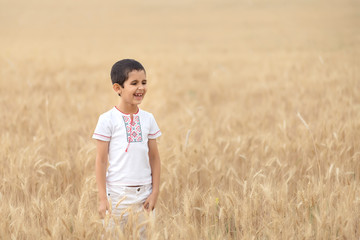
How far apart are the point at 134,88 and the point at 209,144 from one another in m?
1.60

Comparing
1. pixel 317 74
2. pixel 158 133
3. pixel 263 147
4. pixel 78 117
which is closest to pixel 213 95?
pixel 317 74

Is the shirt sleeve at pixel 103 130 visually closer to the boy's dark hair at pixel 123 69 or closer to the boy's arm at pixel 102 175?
the boy's arm at pixel 102 175

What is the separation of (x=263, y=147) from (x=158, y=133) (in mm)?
1523

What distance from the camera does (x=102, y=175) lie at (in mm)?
2160

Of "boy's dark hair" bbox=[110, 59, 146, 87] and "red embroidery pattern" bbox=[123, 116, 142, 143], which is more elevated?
"boy's dark hair" bbox=[110, 59, 146, 87]

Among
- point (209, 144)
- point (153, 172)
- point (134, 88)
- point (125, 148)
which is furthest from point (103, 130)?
point (209, 144)

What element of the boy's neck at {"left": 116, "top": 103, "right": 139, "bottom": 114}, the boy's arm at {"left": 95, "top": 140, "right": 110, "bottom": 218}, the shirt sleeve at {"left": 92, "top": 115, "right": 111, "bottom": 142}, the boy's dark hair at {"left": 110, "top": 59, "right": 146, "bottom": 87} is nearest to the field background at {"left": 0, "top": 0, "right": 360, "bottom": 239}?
the boy's arm at {"left": 95, "top": 140, "right": 110, "bottom": 218}

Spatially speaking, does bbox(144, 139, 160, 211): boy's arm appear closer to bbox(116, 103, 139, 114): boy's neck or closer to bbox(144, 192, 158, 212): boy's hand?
bbox(144, 192, 158, 212): boy's hand

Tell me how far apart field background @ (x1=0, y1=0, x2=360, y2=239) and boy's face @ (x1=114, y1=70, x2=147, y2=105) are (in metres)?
0.61

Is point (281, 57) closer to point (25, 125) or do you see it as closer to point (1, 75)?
point (1, 75)

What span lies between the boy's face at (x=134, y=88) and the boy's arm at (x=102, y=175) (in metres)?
0.27

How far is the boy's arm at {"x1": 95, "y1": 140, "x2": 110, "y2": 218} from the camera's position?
2.12 metres

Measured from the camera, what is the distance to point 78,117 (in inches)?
188

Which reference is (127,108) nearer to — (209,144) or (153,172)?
(153,172)
